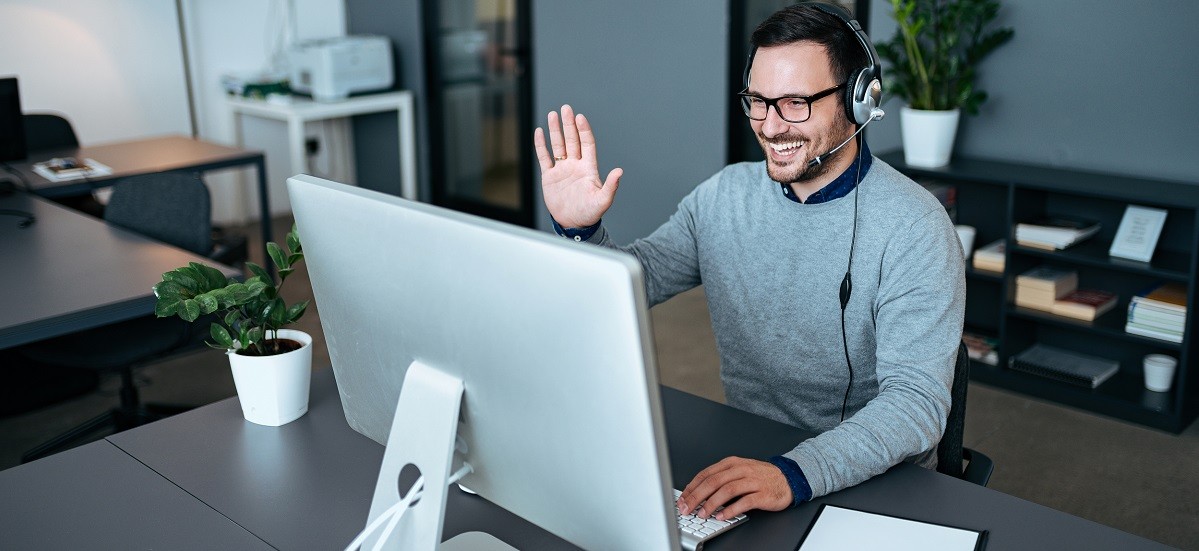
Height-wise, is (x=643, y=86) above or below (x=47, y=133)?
above

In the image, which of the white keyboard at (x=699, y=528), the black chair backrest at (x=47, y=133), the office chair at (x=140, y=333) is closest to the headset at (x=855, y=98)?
the white keyboard at (x=699, y=528)

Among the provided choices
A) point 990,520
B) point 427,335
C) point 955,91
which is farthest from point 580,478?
point 955,91

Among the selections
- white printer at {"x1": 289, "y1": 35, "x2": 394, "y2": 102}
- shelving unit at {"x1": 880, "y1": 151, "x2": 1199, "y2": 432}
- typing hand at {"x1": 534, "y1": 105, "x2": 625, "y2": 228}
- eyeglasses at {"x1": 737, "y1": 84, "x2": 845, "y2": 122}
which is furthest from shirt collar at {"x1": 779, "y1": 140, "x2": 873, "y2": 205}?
white printer at {"x1": 289, "y1": 35, "x2": 394, "y2": 102}

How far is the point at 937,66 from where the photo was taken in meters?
3.43

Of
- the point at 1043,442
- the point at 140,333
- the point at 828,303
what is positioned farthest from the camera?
the point at 1043,442

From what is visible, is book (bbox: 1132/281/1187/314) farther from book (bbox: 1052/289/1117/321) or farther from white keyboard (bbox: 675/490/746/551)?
white keyboard (bbox: 675/490/746/551)

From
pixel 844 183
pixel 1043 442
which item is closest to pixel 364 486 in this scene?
pixel 844 183

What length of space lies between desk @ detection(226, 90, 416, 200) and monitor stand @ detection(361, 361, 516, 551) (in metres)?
3.94

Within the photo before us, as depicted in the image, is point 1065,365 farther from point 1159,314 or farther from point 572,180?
point 572,180

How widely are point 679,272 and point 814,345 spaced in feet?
1.00

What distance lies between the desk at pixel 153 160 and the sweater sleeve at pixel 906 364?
291cm

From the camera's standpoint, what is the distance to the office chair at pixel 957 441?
Answer: 1.66 metres

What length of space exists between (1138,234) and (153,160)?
350cm

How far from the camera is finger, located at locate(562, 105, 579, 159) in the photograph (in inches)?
59.3
